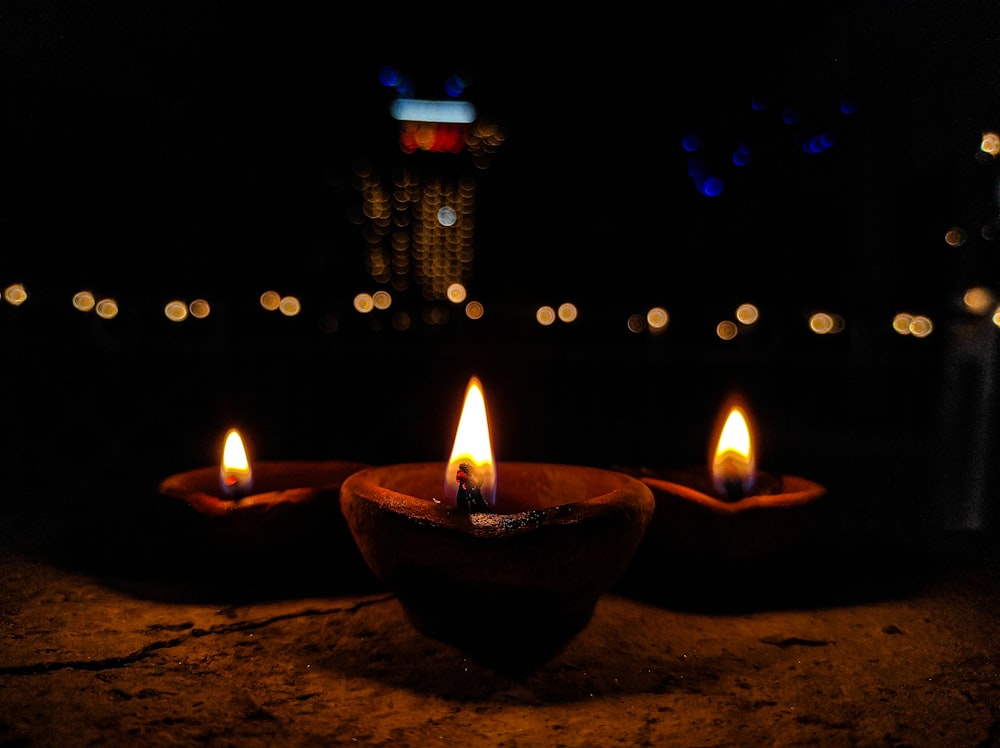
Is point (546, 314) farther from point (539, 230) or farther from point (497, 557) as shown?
point (497, 557)

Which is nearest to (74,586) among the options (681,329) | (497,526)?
(497,526)

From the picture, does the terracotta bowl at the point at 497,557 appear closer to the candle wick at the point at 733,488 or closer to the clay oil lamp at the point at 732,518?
the clay oil lamp at the point at 732,518

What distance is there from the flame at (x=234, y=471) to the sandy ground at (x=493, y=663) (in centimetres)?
27

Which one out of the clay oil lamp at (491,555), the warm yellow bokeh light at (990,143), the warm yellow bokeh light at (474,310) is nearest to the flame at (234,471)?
the clay oil lamp at (491,555)

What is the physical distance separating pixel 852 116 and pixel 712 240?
1.88 meters

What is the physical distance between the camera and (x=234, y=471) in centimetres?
217

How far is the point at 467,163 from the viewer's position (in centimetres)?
788

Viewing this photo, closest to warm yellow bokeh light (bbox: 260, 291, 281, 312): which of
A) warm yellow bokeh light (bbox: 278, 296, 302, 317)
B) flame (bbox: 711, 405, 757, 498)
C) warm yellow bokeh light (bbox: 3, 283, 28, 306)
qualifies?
warm yellow bokeh light (bbox: 278, 296, 302, 317)

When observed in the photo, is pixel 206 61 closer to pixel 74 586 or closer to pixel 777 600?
pixel 74 586

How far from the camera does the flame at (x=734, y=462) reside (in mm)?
2119

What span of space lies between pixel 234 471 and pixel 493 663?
3.71 ft

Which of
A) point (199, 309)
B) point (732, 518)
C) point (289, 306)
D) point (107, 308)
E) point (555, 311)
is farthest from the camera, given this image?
point (555, 311)

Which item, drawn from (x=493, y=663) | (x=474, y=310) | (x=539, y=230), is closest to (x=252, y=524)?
(x=493, y=663)

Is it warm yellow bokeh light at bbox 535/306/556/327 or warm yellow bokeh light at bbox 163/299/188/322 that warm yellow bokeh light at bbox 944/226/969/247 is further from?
warm yellow bokeh light at bbox 163/299/188/322
